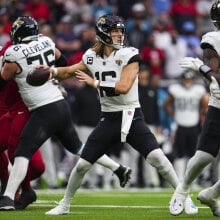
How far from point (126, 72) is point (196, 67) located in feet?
2.61

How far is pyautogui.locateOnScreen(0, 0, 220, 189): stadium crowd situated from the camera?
14219 mm

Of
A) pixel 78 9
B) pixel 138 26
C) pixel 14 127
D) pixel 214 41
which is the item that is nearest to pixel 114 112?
pixel 14 127

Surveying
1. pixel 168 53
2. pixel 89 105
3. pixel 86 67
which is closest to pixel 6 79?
pixel 86 67

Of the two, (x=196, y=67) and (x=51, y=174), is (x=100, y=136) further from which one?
(x=51, y=174)

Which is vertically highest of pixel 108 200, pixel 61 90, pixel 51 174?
pixel 61 90

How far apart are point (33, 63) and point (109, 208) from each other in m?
1.69

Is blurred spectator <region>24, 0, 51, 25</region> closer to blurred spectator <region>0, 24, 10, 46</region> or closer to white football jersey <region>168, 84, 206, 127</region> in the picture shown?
blurred spectator <region>0, 24, 10, 46</region>

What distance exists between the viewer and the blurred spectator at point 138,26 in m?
16.0

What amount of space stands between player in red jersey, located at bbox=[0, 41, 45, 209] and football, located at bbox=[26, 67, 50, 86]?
2.61 feet

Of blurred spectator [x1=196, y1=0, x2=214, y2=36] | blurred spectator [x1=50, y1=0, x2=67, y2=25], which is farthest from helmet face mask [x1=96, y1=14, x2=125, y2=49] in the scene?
blurred spectator [x1=196, y1=0, x2=214, y2=36]

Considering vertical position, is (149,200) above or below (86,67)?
below

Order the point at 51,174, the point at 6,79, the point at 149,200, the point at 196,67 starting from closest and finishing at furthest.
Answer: the point at 196,67 → the point at 6,79 → the point at 149,200 → the point at 51,174

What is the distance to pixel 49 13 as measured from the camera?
56.0 ft

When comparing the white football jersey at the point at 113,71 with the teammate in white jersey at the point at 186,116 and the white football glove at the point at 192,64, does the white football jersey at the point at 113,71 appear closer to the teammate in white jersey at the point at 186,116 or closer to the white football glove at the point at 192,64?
the white football glove at the point at 192,64
